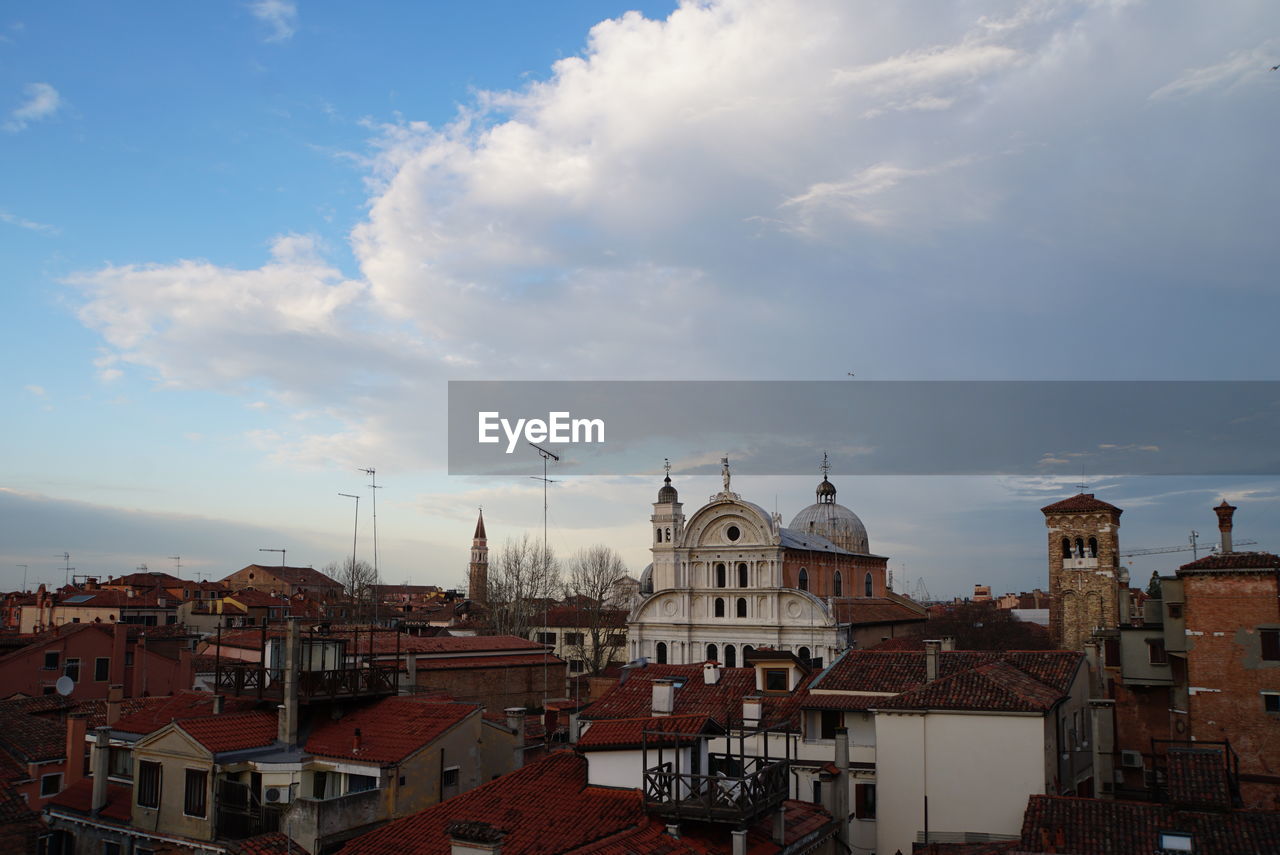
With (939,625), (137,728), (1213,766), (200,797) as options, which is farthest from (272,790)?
(939,625)

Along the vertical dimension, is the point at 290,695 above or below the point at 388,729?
above

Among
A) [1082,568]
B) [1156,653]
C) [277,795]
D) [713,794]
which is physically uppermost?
[1082,568]

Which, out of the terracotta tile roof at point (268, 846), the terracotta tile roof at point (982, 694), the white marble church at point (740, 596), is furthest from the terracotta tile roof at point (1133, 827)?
the white marble church at point (740, 596)

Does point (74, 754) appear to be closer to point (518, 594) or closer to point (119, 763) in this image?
point (119, 763)

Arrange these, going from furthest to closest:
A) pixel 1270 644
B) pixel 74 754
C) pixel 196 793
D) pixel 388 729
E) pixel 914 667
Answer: pixel 914 667, pixel 74 754, pixel 1270 644, pixel 388 729, pixel 196 793

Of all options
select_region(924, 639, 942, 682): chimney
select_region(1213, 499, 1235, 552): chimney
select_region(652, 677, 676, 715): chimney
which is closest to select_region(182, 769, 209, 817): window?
select_region(652, 677, 676, 715): chimney

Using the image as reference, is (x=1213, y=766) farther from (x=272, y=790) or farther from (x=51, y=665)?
(x=51, y=665)

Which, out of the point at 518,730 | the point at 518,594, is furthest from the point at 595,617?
the point at 518,730

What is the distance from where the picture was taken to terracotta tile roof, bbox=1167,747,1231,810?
1534 centimetres

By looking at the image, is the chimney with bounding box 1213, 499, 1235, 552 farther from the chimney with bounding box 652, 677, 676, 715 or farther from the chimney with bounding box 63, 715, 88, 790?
the chimney with bounding box 63, 715, 88, 790

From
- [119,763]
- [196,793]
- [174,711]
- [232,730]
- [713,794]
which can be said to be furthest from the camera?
[174,711]

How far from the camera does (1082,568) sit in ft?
165

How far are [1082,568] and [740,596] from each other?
1957cm

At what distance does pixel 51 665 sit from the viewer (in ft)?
125
